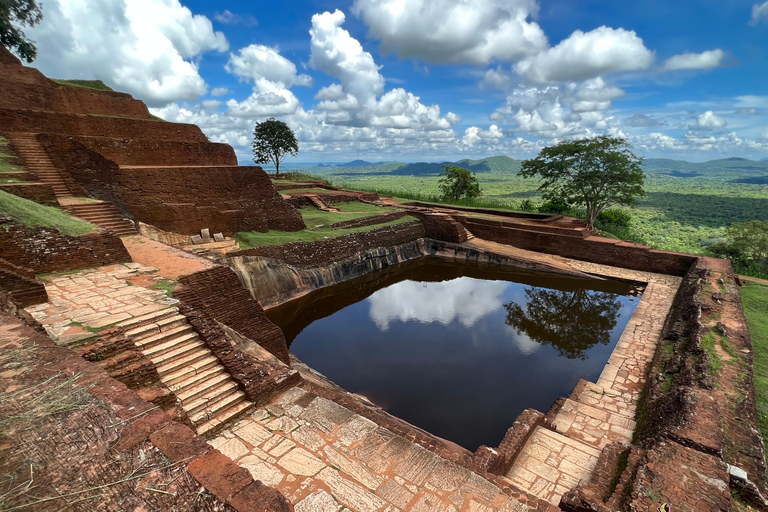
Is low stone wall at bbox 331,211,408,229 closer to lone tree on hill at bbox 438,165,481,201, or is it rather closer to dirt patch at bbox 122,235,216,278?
dirt patch at bbox 122,235,216,278

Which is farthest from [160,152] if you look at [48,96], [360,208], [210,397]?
[210,397]

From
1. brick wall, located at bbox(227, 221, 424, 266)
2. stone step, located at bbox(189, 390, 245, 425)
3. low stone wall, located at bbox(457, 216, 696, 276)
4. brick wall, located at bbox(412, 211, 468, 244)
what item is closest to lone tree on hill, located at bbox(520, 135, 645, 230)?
low stone wall, located at bbox(457, 216, 696, 276)

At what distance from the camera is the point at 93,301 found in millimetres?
5129

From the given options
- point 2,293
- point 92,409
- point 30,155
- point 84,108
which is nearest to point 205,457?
point 92,409

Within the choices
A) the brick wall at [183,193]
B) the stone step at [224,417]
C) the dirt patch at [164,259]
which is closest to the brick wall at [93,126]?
the brick wall at [183,193]

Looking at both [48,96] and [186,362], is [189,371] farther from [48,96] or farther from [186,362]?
[48,96]

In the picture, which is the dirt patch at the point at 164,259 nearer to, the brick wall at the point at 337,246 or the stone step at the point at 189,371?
the stone step at the point at 189,371

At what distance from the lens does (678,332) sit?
800 centimetres

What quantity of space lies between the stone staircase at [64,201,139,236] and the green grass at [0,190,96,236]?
1824 millimetres

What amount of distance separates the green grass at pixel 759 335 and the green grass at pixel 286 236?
12.9 metres

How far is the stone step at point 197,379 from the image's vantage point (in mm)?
4584

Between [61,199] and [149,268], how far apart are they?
5626mm

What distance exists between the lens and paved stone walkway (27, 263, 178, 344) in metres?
4.32

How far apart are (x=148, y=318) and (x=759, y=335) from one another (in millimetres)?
12133
